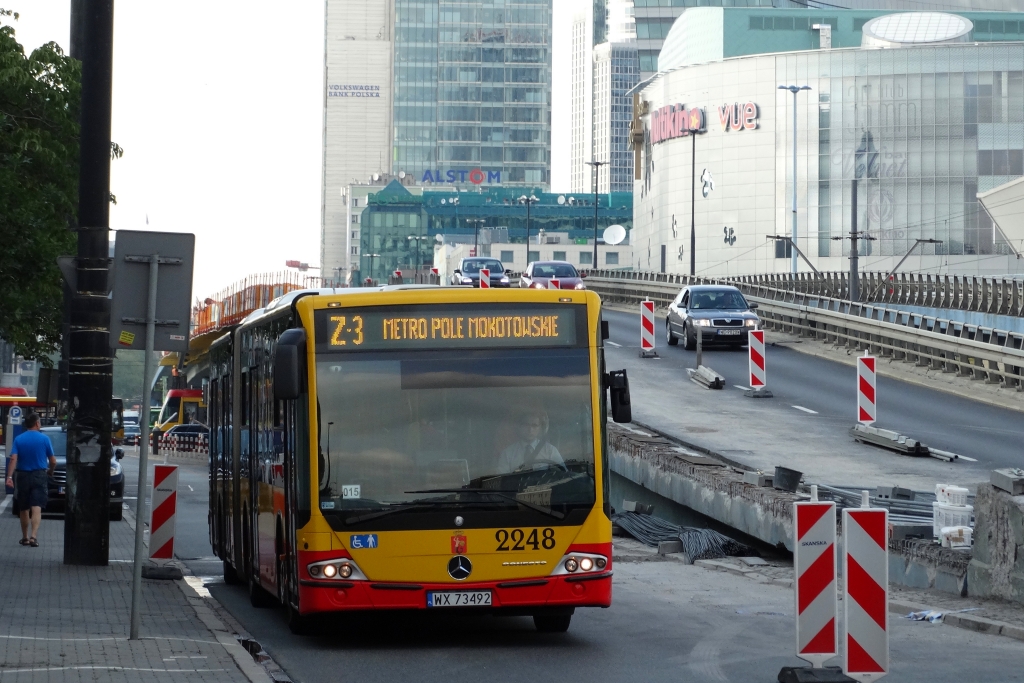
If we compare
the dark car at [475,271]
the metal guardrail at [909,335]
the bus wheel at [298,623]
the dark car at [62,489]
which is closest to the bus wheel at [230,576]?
the bus wheel at [298,623]

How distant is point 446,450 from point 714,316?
31162 millimetres

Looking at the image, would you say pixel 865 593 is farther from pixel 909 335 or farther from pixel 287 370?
pixel 909 335

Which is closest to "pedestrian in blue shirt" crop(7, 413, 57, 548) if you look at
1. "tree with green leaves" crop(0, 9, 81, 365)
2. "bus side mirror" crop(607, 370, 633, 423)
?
"tree with green leaves" crop(0, 9, 81, 365)

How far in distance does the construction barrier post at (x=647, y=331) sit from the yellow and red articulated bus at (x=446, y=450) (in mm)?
28528

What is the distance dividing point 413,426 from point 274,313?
2.12m

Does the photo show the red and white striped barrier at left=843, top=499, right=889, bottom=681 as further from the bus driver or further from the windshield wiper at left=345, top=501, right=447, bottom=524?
the windshield wiper at left=345, top=501, right=447, bottom=524

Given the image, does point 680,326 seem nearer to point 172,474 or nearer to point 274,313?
point 172,474

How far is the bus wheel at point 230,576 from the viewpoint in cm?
1666

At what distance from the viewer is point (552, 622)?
1163 centimetres

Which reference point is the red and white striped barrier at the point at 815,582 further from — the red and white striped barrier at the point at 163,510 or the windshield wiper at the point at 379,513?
the red and white striped barrier at the point at 163,510

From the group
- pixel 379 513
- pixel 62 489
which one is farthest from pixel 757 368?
pixel 379 513

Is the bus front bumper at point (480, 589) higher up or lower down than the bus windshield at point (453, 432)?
lower down

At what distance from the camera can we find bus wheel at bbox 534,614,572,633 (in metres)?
11.5

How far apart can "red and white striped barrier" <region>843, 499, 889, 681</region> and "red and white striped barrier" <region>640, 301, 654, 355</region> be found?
30.8m
